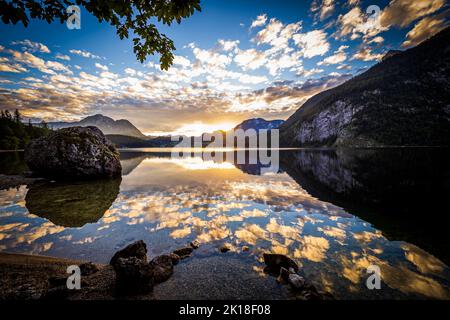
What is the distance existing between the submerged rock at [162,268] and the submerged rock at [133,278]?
331 mm

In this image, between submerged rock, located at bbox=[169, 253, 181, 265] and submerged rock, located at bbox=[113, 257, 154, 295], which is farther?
submerged rock, located at bbox=[169, 253, 181, 265]

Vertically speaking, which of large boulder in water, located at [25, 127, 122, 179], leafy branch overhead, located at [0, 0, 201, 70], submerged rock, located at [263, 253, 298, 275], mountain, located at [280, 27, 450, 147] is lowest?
submerged rock, located at [263, 253, 298, 275]

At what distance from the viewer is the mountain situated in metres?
144

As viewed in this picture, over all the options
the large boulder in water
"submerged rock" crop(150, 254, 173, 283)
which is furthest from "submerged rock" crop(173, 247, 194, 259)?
the large boulder in water

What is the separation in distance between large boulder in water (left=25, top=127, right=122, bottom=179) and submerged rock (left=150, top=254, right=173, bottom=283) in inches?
880

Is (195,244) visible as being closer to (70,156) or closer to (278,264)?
(278,264)

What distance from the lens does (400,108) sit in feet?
527

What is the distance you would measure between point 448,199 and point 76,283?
2223 centimetres

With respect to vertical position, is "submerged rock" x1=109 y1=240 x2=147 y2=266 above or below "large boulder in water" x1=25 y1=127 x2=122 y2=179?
below

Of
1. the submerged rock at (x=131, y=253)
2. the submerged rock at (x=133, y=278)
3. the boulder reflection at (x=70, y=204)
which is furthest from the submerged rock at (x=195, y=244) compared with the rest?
the boulder reflection at (x=70, y=204)

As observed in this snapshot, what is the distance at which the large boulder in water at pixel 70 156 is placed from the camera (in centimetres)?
2214

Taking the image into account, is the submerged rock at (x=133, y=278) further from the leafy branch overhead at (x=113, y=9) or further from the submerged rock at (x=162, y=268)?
the leafy branch overhead at (x=113, y=9)

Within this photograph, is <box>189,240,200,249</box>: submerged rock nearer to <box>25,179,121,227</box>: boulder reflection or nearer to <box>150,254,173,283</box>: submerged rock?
<box>150,254,173,283</box>: submerged rock
